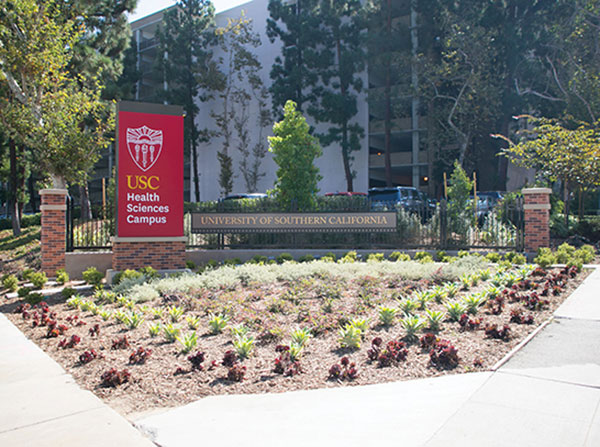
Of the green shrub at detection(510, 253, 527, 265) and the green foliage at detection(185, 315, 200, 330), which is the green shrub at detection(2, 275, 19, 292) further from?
the green shrub at detection(510, 253, 527, 265)

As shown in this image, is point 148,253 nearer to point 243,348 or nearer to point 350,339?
point 243,348

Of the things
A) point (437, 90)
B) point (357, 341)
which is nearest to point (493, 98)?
point (437, 90)

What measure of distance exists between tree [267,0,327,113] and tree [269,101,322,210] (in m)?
18.7

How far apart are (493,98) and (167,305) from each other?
91.8 ft

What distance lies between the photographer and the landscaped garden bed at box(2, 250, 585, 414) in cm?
515

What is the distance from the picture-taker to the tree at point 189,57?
36531 millimetres

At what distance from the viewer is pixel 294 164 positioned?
16375mm

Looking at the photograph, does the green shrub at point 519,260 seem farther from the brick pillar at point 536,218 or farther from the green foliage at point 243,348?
the green foliage at point 243,348

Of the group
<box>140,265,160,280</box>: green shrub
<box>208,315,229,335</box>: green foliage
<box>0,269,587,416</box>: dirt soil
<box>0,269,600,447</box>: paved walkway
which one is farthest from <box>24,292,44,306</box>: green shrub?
<box>208,315,229,335</box>: green foliage

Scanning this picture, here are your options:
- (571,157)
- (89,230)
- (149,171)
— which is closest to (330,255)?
(149,171)

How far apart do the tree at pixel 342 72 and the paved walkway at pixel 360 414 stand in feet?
97.7

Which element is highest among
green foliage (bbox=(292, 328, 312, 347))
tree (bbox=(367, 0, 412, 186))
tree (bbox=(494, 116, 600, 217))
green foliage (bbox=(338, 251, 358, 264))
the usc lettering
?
tree (bbox=(367, 0, 412, 186))

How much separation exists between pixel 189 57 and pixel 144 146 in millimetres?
27824

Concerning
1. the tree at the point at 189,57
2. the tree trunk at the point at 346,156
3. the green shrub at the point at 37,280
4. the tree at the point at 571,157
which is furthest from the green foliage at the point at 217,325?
the tree at the point at 189,57
